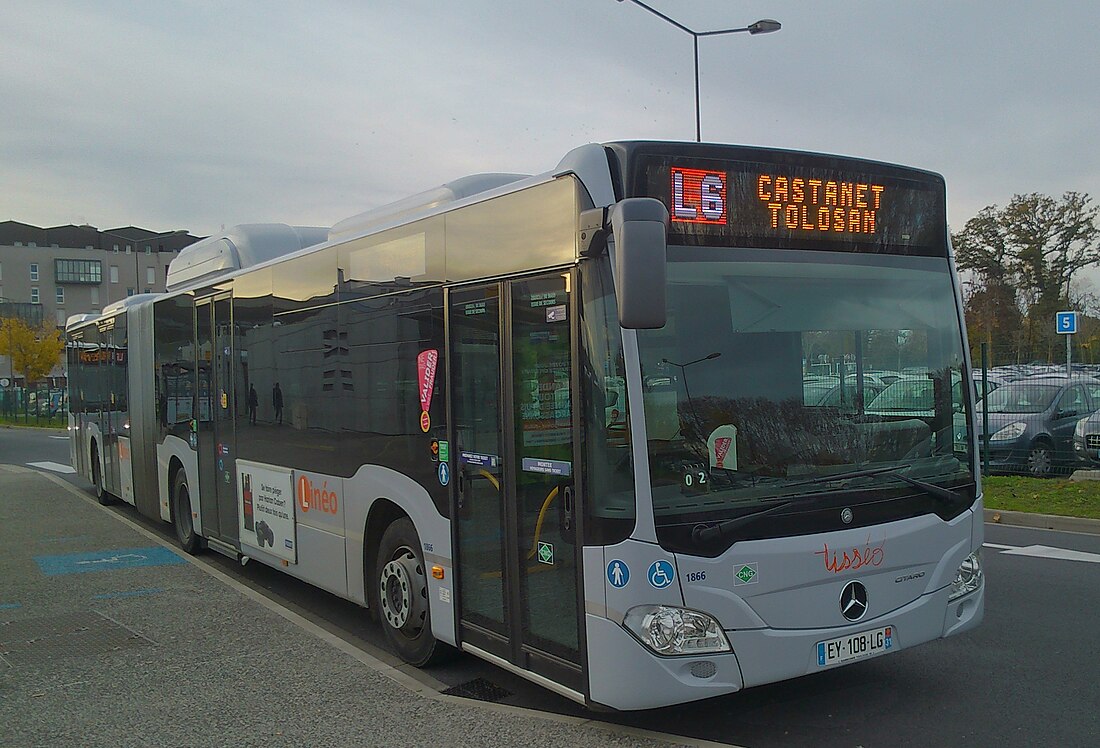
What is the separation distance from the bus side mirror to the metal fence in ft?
174

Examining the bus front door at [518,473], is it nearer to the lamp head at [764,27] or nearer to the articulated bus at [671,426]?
the articulated bus at [671,426]

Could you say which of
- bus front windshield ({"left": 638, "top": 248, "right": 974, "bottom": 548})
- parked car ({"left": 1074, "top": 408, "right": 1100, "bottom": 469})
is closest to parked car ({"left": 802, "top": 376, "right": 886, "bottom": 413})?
bus front windshield ({"left": 638, "top": 248, "right": 974, "bottom": 548})

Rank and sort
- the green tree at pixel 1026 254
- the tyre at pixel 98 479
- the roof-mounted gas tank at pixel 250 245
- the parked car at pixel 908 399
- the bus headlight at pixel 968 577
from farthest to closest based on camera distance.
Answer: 1. the green tree at pixel 1026 254
2. the tyre at pixel 98 479
3. the roof-mounted gas tank at pixel 250 245
4. the bus headlight at pixel 968 577
5. the parked car at pixel 908 399

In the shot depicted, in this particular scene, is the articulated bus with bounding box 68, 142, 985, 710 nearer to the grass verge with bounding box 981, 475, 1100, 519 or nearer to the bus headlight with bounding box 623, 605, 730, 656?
the bus headlight with bounding box 623, 605, 730, 656

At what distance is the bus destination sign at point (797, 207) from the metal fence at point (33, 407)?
173 ft

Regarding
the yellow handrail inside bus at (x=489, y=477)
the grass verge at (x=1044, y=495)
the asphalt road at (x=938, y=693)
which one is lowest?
the grass verge at (x=1044, y=495)

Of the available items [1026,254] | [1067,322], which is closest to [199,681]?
[1067,322]

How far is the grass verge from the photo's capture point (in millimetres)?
12875

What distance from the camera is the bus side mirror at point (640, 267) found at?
4.44m

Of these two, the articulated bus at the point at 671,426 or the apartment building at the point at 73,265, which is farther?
the apartment building at the point at 73,265

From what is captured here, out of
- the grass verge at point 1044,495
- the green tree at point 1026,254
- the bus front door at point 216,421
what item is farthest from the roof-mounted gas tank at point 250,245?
the green tree at point 1026,254

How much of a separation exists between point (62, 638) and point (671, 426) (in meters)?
5.32

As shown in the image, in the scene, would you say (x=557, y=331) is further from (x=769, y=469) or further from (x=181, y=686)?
(x=181, y=686)

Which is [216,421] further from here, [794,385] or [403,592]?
[794,385]
